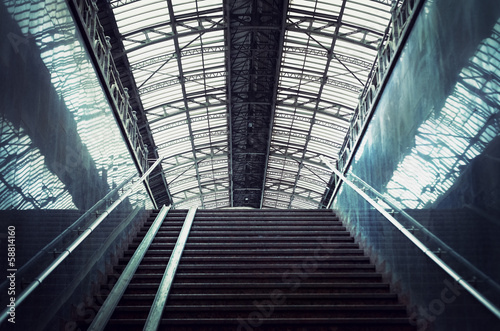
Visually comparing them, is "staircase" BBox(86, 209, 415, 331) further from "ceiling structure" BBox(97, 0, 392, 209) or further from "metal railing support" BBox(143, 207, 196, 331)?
"ceiling structure" BBox(97, 0, 392, 209)

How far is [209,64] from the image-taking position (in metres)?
23.5

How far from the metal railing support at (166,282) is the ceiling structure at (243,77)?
598 cm

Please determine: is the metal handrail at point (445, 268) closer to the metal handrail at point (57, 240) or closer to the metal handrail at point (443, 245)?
the metal handrail at point (443, 245)

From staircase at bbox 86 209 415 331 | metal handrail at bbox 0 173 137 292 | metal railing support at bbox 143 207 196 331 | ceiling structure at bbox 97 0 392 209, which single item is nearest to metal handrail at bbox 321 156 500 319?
staircase at bbox 86 209 415 331

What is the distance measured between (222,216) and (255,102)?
14175 millimetres

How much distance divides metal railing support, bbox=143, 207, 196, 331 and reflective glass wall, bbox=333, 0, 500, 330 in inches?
128

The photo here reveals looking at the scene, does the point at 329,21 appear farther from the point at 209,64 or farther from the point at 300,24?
the point at 209,64

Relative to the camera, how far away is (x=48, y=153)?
6219mm

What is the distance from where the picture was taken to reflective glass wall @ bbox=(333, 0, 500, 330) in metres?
5.04

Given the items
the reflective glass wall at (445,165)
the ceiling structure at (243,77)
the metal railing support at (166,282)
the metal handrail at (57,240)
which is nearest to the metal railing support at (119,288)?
the metal railing support at (166,282)

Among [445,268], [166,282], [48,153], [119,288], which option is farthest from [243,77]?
[445,268]

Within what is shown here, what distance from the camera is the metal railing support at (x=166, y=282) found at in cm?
642

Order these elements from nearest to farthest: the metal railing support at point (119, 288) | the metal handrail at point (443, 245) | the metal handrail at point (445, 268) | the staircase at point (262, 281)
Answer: the metal handrail at point (445, 268), the metal handrail at point (443, 245), the metal railing support at point (119, 288), the staircase at point (262, 281)

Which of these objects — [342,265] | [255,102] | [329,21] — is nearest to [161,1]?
[329,21]
